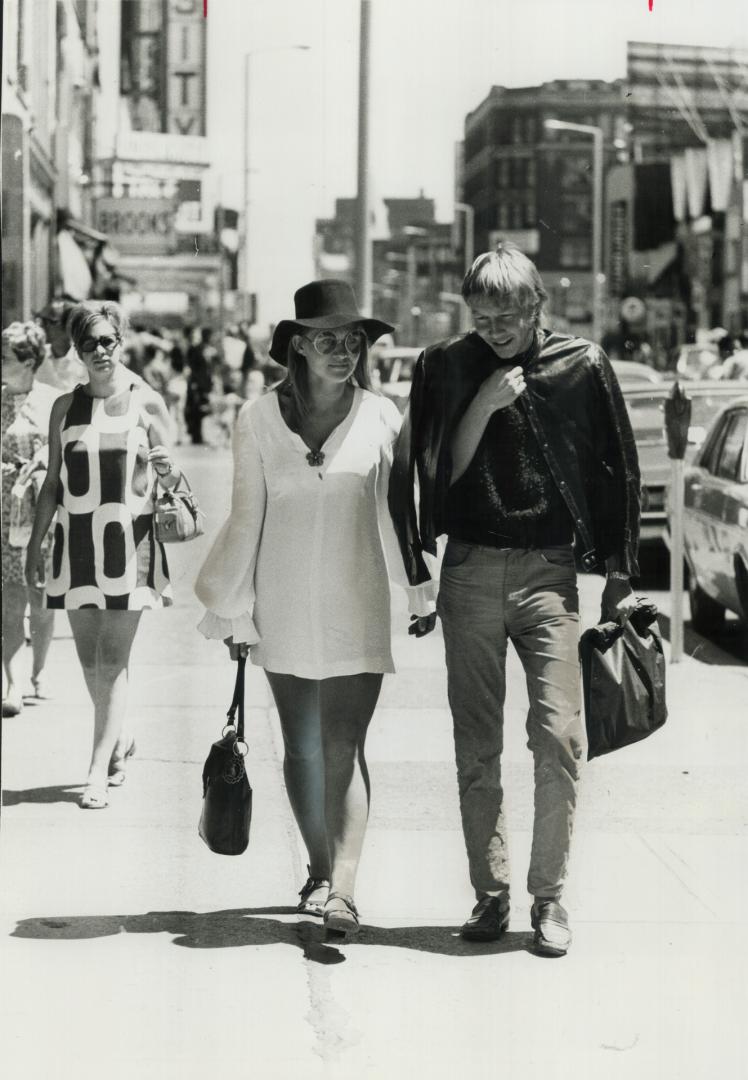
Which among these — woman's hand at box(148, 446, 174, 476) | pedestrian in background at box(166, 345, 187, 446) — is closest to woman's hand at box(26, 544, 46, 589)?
woman's hand at box(148, 446, 174, 476)

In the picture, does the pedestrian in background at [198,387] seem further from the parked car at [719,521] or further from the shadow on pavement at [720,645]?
the shadow on pavement at [720,645]

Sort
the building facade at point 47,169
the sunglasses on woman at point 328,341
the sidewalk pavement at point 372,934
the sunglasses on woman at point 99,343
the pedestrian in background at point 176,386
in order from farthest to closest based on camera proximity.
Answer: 1. the pedestrian in background at point 176,386
2. the building facade at point 47,169
3. the sunglasses on woman at point 99,343
4. the sunglasses on woman at point 328,341
5. the sidewalk pavement at point 372,934

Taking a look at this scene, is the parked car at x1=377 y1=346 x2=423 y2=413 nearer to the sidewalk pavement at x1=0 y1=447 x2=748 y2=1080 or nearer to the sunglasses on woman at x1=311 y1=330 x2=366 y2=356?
the sidewalk pavement at x1=0 y1=447 x2=748 y2=1080

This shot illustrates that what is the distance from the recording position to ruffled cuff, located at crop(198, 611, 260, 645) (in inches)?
201

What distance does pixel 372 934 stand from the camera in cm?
516

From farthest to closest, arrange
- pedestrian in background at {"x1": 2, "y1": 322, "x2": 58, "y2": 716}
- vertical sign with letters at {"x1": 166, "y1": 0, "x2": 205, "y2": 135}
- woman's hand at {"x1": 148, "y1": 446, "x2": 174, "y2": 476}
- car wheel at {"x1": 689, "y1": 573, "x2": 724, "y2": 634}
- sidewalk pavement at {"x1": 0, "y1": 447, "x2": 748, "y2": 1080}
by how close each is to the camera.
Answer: car wheel at {"x1": 689, "y1": 573, "x2": 724, "y2": 634}, pedestrian in background at {"x1": 2, "y1": 322, "x2": 58, "y2": 716}, vertical sign with letters at {"x1": 166, "y1": 0, "x2": 205, "y2": 135}, woman's hand at {"x1": 148, "y1": 446, "x2": 174, "y2": 476}, sidewalk pavement at {"x1": 0, "y1": 447, "x2": 748, "y2": 1080}

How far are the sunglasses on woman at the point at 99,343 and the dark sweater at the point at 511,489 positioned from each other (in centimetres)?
169

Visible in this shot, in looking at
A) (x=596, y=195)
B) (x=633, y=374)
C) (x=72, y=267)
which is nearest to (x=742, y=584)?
(x=633, y=374)

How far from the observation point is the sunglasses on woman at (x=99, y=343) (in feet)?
20.4

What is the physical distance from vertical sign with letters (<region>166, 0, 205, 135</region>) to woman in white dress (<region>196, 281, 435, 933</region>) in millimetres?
1790

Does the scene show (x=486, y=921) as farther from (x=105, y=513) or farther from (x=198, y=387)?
(x=198, y=387)

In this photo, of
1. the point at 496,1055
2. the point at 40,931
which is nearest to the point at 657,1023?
the point at 496,1055

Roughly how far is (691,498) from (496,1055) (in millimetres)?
7572

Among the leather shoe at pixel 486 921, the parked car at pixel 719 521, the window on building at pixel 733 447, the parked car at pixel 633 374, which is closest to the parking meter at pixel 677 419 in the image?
the parked car at pixel 719 521
